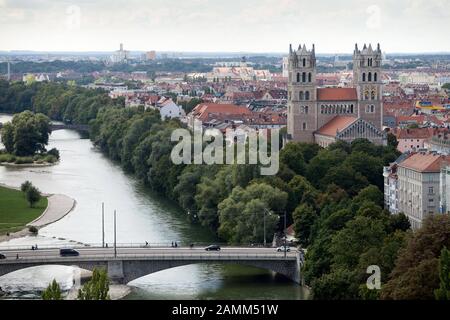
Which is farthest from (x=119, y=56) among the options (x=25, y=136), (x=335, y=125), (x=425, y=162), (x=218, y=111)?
(x=425, y=162)

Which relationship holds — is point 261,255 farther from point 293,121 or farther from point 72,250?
point 293,121

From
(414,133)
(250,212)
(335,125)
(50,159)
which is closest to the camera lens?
(250,212)

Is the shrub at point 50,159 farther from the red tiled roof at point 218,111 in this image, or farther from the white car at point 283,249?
the white car at point 283,249

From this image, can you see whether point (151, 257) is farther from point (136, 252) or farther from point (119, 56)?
point (119, 56)

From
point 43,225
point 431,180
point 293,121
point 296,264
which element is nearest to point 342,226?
point 296,264
